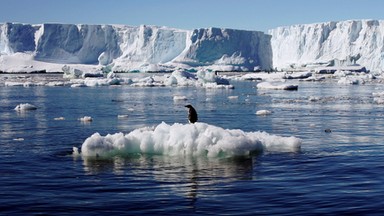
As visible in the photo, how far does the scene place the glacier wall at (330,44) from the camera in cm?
12712

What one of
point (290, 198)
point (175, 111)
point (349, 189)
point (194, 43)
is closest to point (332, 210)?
point (290, 198)

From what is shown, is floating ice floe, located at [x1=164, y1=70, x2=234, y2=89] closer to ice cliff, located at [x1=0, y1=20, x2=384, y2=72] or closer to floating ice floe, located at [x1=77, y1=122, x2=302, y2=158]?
floating ice floe, located at [x1=77, y1=122, x2=302, y2=158]

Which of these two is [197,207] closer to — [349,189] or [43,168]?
[349,189]

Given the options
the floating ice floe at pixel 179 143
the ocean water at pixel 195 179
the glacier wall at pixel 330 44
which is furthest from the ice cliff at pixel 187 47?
the floating ice floe at pixel 179 143

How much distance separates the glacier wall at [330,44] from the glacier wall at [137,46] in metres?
11.2

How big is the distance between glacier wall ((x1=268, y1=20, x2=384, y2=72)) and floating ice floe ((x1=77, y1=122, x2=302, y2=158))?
106307mm

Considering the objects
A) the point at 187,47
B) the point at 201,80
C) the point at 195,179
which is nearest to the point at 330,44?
the point at 187,47

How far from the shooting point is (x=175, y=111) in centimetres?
2936

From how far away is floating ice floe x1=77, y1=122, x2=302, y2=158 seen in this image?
13.5 metres

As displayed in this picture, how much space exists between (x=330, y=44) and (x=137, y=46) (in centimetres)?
4659

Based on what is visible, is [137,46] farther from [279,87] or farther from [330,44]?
[279,87]

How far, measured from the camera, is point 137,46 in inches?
5655

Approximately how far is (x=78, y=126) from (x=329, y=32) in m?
128

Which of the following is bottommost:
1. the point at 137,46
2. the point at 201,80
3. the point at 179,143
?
the point at 179,143
